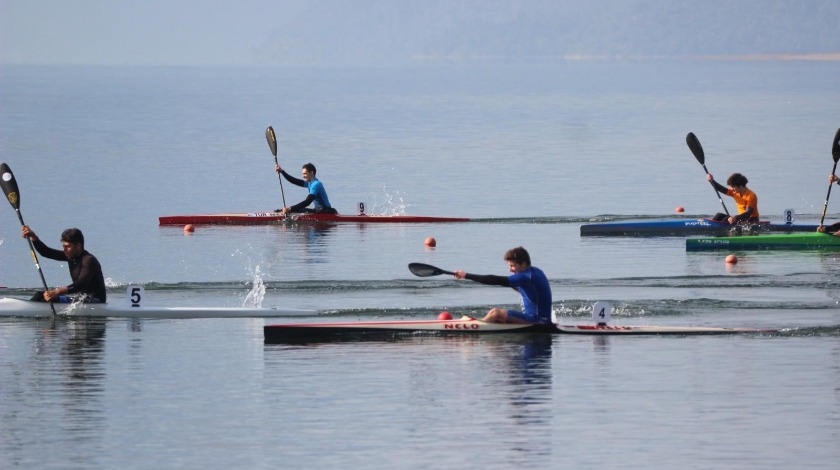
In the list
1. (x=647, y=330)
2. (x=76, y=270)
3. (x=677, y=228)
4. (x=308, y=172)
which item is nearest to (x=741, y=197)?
(x=677, y=228)

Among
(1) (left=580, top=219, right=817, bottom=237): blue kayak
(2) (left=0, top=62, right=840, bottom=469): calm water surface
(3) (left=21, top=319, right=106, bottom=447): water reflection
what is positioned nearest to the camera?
(2) (left=0, top=62, right=840, bottom=469): calm water surface

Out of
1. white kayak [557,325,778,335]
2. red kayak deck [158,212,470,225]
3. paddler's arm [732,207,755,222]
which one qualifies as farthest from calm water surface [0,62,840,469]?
paddler's arm [732,207,755,222]

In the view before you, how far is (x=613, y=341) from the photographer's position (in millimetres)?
20641

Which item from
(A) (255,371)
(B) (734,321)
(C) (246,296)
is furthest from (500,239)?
(A) (255,371)

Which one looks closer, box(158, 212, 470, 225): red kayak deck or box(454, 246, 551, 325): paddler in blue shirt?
box(454, 246, 551, 325): paddler in blue shirt

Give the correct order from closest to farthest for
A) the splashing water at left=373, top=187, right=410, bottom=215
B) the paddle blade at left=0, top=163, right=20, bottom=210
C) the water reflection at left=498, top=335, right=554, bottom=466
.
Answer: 1. the water reflection at left=498, top=335, right=554, bottom=466
2. the paddle blade at left=0, top=163, right=20, bottom=210
3. the splashing water at left=373, top=187, right=410, bottom=215

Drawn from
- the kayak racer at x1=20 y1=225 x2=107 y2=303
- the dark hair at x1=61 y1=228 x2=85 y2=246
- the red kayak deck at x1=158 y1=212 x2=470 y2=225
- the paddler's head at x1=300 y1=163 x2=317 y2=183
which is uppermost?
the paddler's head at x1=300 y1=163 x2=317 y2=183

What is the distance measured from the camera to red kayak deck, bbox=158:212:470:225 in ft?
114

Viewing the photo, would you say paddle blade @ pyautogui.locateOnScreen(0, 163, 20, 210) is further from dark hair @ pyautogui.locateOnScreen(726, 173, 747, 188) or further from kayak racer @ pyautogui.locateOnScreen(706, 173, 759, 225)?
dark hair @ pyautogui.locateOnScreen(726, 173, 747, 188)

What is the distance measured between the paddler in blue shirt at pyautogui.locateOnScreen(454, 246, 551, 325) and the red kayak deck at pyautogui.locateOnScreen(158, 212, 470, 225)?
47.7ft

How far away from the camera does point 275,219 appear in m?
35.1

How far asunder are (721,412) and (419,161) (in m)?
44.0

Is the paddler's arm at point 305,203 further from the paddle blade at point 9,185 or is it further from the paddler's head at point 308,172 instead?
the paddle blade at point 9,185

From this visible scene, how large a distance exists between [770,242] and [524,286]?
1105cm
